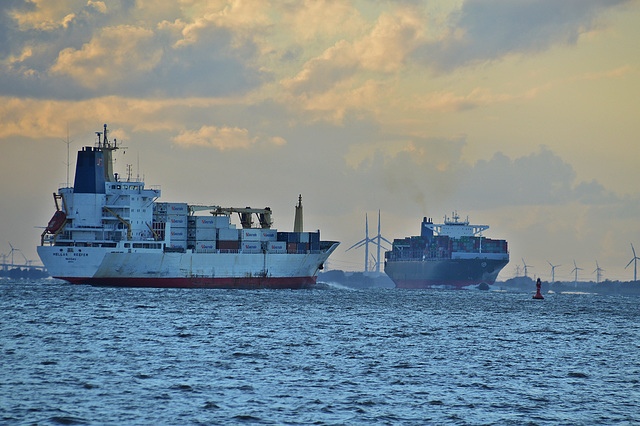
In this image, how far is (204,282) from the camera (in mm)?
110000

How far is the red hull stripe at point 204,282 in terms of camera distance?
102m

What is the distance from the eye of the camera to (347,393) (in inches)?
1190

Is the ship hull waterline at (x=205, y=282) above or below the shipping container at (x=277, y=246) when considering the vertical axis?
below

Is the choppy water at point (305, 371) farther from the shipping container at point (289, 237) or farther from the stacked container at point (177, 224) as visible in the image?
the shipping container at point (289, 237)

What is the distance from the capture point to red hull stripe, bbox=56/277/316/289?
4033 inches

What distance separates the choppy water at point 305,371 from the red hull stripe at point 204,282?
39.5 meters

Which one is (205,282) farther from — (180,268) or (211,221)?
(211,221)

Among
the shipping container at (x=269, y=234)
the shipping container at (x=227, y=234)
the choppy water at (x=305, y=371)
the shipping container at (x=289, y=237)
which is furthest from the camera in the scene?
the shipping container at (x=289, y=237)

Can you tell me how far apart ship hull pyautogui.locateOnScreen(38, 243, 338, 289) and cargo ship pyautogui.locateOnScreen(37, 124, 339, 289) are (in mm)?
121

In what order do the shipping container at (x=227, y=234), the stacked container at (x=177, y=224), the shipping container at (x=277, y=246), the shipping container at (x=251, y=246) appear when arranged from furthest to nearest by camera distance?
the shipping container at (x=277, y=246) < the shipping container at (x=251, y=246) < the shipping container at (x=227, y=234) < the stacked container at (x=177, y=224)

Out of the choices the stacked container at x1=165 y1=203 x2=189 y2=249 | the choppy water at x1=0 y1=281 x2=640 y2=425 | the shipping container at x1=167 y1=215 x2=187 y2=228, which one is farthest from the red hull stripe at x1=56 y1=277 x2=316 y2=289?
the choppy water at x1=0 y1=281 x2=640 y2=425

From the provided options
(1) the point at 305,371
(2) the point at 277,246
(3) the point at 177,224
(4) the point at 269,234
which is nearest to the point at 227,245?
(3) the point at 177,224

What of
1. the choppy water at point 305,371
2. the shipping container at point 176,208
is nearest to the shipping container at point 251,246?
the shipping container at point 176,208

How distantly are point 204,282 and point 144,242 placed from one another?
10.4 meters
